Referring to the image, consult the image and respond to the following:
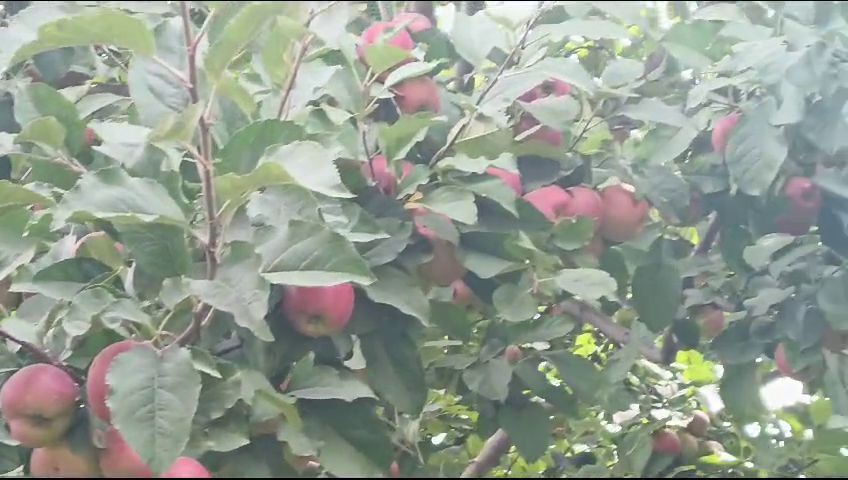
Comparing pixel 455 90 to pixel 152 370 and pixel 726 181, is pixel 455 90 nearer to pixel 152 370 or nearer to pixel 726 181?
pixel 726 181

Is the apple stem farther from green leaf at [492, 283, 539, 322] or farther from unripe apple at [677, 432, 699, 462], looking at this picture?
unripe apple at [677, 432, 699, 462]

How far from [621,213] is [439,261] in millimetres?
358

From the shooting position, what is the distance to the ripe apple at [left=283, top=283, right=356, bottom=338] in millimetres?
826

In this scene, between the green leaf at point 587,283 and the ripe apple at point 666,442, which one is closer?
the green leaf at point 587,283

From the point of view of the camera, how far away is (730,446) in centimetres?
133

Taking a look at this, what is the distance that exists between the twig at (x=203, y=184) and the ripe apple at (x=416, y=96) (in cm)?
33

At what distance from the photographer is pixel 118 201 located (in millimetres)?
745

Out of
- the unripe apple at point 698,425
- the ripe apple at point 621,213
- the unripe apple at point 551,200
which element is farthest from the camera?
the unripe apple at point 698,425

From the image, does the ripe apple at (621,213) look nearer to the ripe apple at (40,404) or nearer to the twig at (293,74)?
the twig at (293,74)

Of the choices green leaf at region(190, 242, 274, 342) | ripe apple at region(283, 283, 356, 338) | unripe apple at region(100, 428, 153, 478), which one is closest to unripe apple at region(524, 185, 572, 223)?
ripe apple at region(283, 283, 356, 338)

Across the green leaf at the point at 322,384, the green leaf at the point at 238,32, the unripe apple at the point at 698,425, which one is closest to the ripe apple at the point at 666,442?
the unripe apple at the point at 698,425

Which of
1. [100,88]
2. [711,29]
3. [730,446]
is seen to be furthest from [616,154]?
[100,88]

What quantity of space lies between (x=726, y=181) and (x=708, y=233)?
118 millimetres

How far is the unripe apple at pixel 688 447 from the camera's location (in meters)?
1.21
